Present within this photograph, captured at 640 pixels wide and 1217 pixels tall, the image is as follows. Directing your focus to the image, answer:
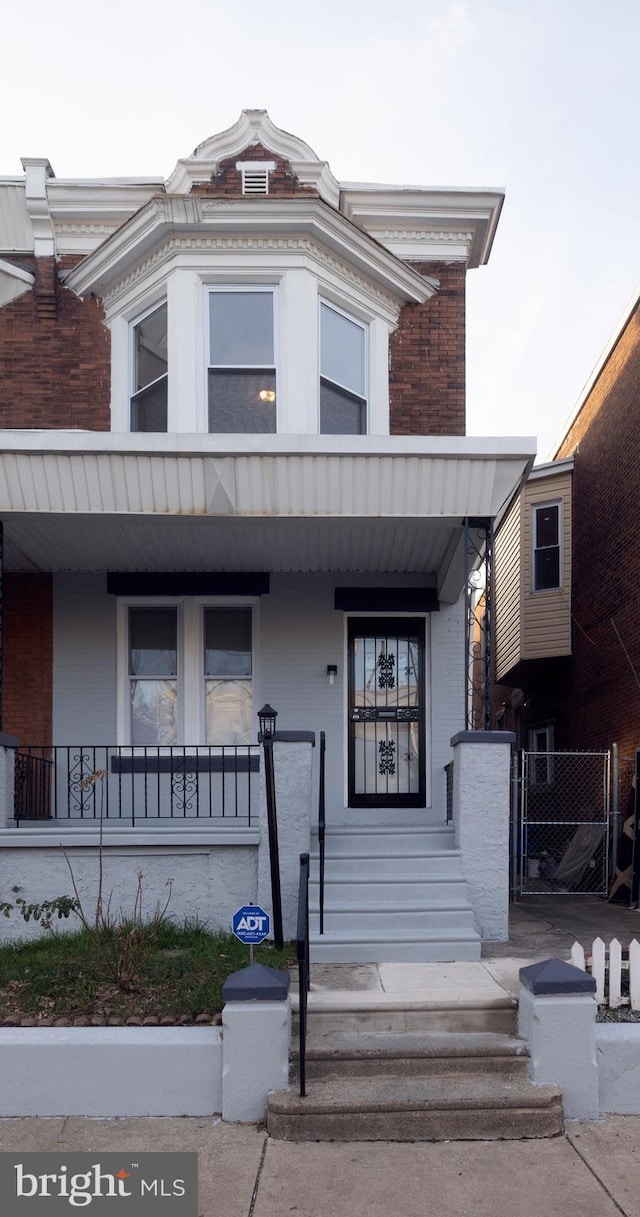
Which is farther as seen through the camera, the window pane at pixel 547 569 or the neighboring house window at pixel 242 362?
the window pane at pixel 547 569

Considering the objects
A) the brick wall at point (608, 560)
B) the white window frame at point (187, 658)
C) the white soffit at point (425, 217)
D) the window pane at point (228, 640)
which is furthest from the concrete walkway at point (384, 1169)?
the white soffit at point (425, 217)

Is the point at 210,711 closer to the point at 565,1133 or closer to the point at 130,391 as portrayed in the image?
the point at 130,391

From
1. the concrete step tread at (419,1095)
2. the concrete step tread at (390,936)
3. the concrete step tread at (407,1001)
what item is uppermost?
the concrete step tread at (390,936)

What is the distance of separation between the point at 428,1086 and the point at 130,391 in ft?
24.3

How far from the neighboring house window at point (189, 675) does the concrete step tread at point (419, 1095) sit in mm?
5263

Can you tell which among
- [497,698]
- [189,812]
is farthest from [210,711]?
[497,698]

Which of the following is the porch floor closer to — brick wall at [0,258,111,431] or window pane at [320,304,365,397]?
window pane at [320,304,365,397]

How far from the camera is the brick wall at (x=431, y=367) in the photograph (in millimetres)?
10672

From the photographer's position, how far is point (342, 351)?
33.9ft

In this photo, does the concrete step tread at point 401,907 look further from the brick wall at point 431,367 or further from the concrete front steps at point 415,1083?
the brick wall at point 431,367

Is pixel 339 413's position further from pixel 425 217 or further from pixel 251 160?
pixel 251 160

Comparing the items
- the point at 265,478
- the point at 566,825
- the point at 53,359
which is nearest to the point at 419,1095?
the point at 265,478

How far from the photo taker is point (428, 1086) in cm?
541

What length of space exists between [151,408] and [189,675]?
2768 mm
